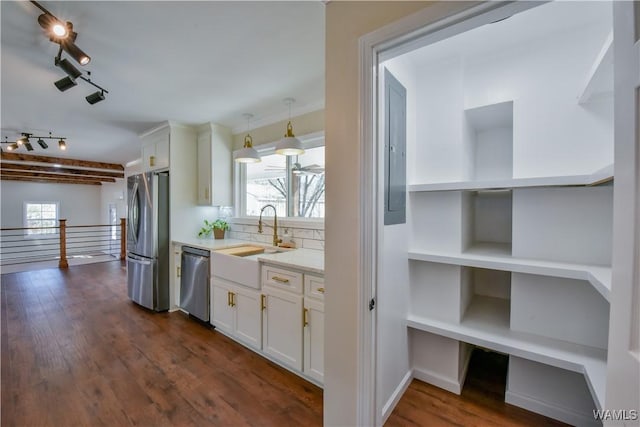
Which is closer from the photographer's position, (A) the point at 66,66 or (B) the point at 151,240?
(A) the point at 66,66

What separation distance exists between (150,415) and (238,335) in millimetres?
903

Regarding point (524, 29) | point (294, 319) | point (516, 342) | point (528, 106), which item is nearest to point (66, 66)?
point (294, 319)

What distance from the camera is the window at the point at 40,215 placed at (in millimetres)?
8719

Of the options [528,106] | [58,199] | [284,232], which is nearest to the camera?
[528,106]

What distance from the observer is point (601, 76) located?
1.26m

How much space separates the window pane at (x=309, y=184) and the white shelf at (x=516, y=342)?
1.47 metres

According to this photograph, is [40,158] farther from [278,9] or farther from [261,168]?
[278,9]

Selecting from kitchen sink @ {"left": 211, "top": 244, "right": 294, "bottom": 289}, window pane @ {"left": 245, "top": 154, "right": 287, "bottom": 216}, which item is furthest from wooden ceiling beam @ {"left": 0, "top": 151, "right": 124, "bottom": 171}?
kitchen sink @ {"left": 211, "top": 244, "right": 294, "bottom": 289}

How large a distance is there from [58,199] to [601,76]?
12.9m

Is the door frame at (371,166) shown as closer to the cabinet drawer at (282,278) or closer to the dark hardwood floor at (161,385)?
the dark hardwood floor at (161,385)

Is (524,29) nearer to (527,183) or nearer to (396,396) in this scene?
(527,183)

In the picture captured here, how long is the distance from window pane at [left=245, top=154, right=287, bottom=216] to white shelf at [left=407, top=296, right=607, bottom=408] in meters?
1.96

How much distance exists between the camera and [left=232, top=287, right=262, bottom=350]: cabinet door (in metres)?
2.30
